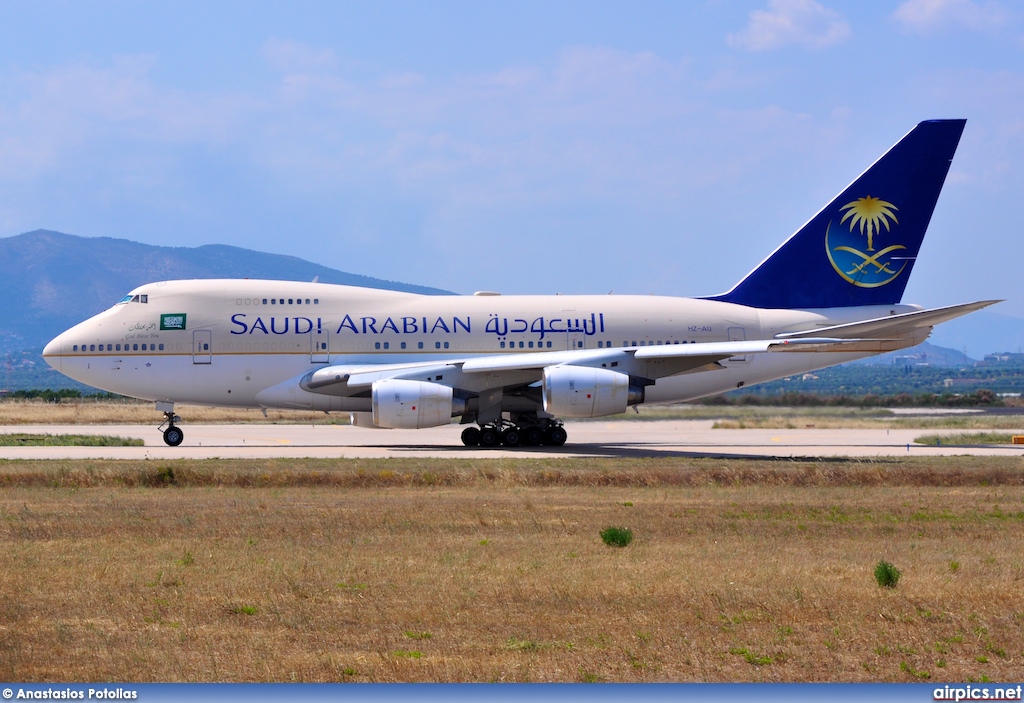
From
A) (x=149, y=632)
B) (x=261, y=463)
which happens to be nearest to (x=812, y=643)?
(x=149, y=632)

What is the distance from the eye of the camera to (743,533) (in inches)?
598

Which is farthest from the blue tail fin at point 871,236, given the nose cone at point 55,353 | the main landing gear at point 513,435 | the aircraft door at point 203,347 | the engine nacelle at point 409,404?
the nose cone at point 55,353

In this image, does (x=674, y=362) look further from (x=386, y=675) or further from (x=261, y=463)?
(x=386, y=675)

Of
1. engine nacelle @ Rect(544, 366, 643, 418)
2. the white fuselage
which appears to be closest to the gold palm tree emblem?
the white fuselage

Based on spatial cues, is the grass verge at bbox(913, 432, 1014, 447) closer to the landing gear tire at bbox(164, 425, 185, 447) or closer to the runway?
the runway

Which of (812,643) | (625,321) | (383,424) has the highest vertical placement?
(625,321)

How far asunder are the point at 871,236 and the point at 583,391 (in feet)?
33.0

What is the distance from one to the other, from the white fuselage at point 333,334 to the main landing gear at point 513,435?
6.70 feet

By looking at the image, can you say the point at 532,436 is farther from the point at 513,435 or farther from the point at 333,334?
the point at 333,334

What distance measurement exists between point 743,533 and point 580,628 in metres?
5.99

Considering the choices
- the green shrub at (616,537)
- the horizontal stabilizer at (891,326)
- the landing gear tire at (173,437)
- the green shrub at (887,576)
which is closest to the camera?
the green shrub at (887,576)

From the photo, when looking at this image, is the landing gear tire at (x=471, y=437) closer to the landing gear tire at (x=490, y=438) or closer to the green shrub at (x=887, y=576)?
the landing gear tire at (x=490, y=438)

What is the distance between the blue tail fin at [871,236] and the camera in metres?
31.0

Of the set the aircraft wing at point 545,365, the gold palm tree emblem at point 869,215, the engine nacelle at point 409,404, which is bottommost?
the engine nacelle at point 409,404
